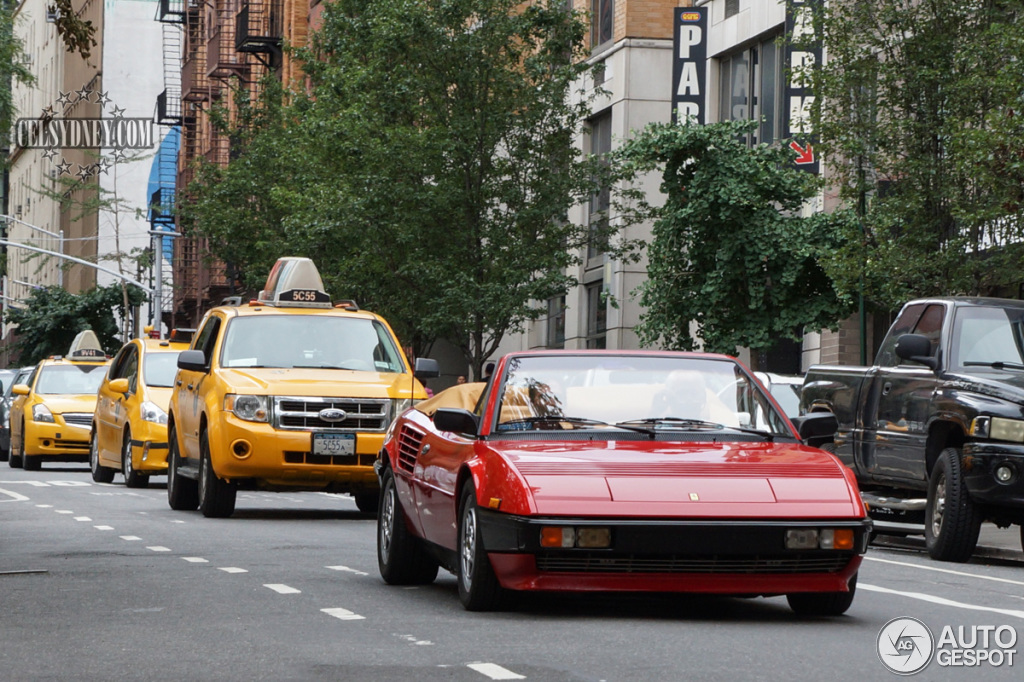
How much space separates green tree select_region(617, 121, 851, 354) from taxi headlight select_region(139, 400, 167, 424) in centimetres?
696

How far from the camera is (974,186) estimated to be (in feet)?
67.6

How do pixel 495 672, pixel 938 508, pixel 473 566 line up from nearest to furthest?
pixel 495 672
pixel 473 566
pixel 938 508

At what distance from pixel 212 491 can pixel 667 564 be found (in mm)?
9348

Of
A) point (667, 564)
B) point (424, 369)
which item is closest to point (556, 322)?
point (424, 369)

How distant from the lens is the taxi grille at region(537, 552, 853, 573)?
29.7 feet

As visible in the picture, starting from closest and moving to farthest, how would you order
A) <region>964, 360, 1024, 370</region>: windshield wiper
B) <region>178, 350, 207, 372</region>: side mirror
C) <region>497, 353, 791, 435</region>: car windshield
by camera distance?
<region>497, 353, 791, 435</region>: car windshield → <region>964, 360, 1024, 370</region>: windshield wiper → <region>178, 350, 207, 372</region>: side mirror

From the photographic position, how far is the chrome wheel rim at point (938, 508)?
1493cm

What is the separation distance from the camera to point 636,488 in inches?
359

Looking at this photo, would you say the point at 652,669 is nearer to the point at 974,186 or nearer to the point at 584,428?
the point at 584,428

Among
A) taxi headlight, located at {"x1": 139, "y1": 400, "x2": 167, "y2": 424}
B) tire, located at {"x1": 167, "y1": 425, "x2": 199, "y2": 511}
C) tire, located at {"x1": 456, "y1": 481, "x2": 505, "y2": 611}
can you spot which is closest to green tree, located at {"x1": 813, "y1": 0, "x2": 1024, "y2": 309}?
tire, located at {"x1": 167, "y1": 425, "x2": 199, "y2": 511}

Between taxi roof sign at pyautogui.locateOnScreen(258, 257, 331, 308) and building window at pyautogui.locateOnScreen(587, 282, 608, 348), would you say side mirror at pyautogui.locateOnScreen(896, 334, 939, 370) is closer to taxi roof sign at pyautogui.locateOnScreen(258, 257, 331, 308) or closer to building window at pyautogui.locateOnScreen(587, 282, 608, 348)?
taxi roof sign at pyautogui.locateOnScreen(258, 257, 331, 308)

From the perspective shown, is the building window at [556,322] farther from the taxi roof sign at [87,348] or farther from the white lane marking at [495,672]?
the white lane marking at [495,672]

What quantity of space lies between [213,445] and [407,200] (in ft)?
45.8
